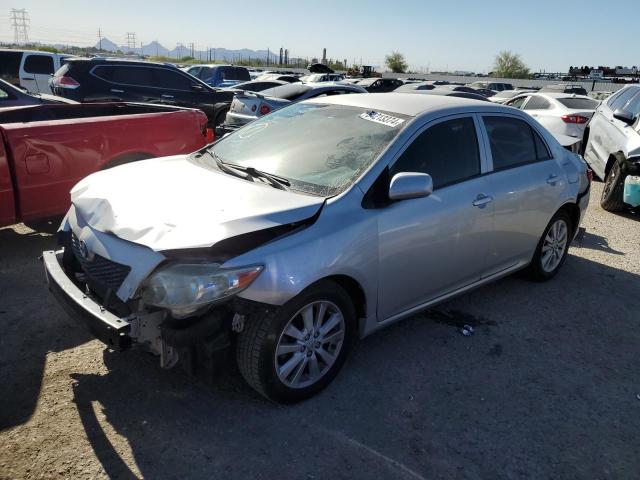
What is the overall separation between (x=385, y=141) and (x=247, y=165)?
0.96 metres

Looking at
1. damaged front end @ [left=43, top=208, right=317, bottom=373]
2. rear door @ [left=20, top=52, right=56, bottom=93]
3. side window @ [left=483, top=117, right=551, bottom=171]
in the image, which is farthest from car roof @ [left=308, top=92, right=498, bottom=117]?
rear door @ [left=20, top=52, right=56, bottom=93]

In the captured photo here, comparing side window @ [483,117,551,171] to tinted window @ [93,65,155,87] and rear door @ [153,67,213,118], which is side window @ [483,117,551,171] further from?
tinted window @ [93,65,155,87]

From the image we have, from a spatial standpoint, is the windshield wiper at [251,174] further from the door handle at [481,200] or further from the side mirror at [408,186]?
the door handle at [481,200]

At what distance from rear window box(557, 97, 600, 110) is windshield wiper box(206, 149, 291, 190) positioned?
417 inches

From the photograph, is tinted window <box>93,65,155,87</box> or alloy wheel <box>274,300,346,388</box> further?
tinted window <box>93,65,155,87</box>

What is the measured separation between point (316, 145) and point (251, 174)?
1.68 feet

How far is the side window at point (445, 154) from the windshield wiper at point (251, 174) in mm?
705

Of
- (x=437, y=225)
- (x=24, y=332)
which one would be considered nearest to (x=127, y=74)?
(x=24, y=332)

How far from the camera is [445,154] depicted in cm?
379

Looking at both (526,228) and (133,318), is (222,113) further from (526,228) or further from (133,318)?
(133,318)

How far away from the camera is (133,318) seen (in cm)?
267

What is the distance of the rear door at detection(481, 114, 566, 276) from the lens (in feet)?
13.7

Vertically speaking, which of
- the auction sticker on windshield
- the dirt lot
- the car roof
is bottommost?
the dirt lot

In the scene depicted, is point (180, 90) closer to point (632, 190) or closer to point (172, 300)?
point (632, 190)
